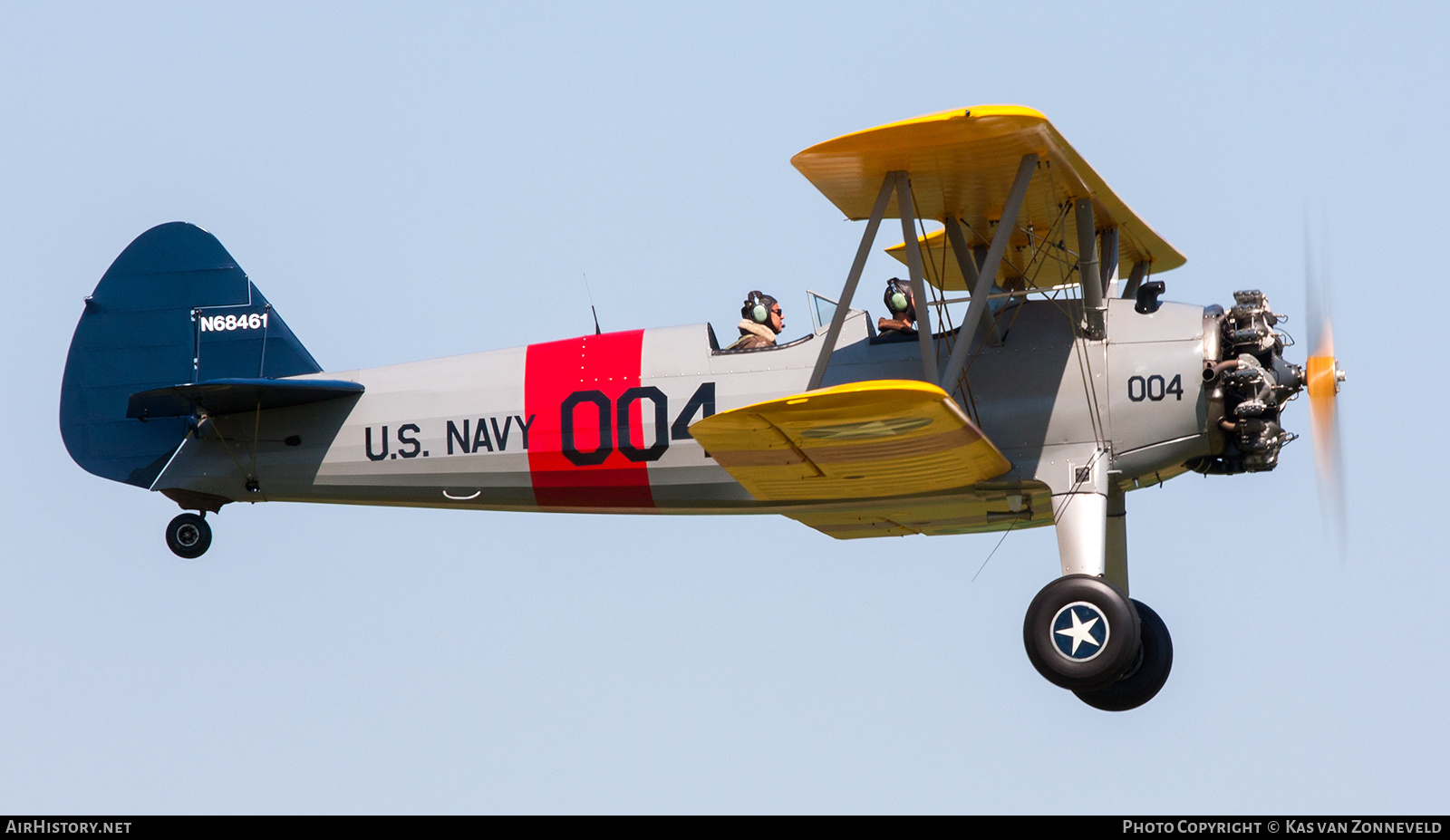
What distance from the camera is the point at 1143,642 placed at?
10891 mm

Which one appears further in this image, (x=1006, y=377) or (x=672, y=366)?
(x=672, y=366)

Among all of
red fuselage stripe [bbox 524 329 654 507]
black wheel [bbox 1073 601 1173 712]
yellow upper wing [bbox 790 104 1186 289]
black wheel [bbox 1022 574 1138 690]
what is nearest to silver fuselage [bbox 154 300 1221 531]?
red fuselage stripe [bbox 524 329 654 507]

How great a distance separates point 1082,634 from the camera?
934 centimetres

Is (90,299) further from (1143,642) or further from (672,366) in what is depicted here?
(1143,642)

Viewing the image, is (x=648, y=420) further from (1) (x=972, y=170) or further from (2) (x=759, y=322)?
(1) (x=972, y=170)

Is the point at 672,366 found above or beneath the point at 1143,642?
above

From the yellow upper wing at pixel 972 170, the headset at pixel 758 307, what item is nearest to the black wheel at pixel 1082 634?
the yellow upper wing at pixel 972 170

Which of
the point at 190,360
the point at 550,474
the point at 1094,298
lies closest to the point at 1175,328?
the point at 1094,298

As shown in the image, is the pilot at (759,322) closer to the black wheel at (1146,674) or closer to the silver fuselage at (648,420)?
the silver fuselage at (648,420)

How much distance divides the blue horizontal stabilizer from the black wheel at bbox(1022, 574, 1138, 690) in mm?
4703

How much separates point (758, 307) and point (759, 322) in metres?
0.10

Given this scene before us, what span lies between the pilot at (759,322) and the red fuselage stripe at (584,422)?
0.65 m

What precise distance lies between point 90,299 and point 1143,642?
7.35 meters

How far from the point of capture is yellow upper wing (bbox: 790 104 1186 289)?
9109 millimetres
